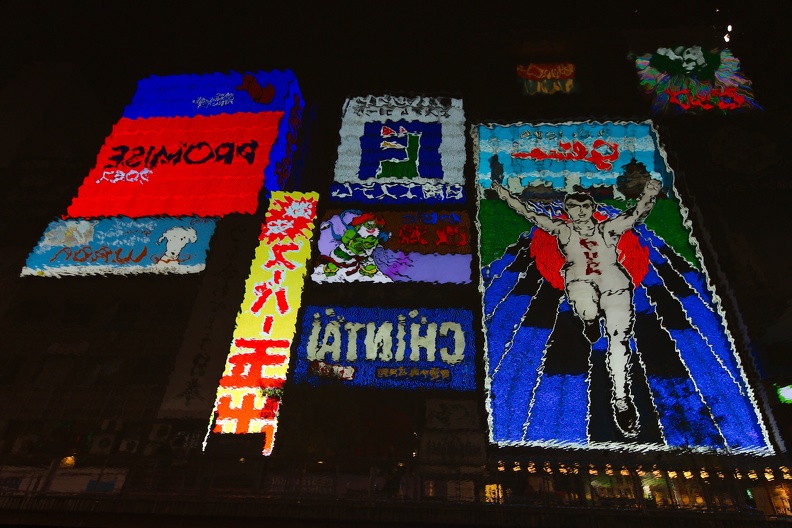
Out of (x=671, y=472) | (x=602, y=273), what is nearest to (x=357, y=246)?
(x=602, y=273)

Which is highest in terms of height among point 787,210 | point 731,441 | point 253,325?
point 787,210

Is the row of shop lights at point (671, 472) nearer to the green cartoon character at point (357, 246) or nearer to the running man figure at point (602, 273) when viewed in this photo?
the running man figure at point (602, 273)

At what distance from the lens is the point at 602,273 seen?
35.8ft

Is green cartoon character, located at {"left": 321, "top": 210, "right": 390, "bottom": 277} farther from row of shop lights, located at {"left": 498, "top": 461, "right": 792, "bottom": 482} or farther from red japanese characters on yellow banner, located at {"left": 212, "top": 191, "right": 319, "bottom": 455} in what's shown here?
row of shop lights, located at {"left": 498, "top": 461, "right": 792, "bottom": 482}

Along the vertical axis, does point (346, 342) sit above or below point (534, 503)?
above

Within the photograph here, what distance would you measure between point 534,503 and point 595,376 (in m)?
2.81

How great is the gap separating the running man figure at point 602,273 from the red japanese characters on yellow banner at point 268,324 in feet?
15.2

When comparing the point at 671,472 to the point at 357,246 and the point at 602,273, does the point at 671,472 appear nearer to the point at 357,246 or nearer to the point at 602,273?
the point at 602,273

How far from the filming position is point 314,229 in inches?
498

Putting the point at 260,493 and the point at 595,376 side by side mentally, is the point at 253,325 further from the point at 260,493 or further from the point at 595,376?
the point at 595,376

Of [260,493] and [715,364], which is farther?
[715,364]

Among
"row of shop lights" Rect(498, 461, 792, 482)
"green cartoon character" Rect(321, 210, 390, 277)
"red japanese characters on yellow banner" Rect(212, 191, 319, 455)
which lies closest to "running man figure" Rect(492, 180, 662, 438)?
"row of shop lights" Rect(498, 461, 792, 482)

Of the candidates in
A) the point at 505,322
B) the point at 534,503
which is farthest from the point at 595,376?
the point at 534,503

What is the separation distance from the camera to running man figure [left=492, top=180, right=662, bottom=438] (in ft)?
31.8
